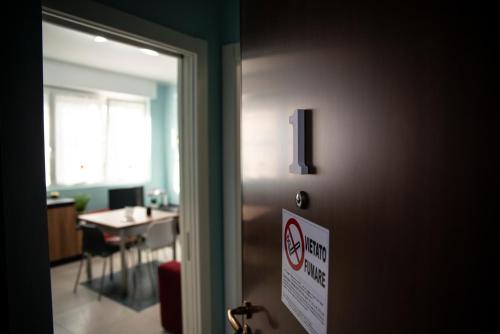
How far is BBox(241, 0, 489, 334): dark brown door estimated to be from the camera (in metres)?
0.36

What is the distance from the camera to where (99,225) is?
132 inches

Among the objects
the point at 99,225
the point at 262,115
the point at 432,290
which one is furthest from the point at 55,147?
the point at 432,290

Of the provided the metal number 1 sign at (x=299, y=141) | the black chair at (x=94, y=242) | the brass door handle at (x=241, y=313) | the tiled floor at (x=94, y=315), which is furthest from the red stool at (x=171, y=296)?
the metal number 1 sign at (x=299, y=141)

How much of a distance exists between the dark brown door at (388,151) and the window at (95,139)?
4.77 meters

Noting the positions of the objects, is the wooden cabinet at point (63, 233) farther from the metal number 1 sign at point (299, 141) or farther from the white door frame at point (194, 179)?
the metal number 1 sign at point (299, 141)

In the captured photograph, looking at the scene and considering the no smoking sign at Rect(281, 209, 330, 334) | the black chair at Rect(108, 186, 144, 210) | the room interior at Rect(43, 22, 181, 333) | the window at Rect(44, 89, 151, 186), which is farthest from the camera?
the window at Rect(44, 89, 151, 186)

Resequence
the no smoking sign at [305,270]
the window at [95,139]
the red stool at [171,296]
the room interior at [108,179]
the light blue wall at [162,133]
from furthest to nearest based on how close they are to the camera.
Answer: the light blue wall at [162,133] < the window at [95,139] < the room interior at [108,179] < the red stool at [171,296] < the no smoking sign at [305,270]

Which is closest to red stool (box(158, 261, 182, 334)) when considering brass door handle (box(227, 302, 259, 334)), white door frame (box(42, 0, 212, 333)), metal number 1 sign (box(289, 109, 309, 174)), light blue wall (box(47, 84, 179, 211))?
white door frame (box(42, 0, 212, 333))

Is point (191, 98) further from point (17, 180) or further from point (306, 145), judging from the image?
point (306, 145)

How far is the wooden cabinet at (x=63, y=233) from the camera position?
13.4 feet

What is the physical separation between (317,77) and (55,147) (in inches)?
194

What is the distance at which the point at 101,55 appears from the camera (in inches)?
153

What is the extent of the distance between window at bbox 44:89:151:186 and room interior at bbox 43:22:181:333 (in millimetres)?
15

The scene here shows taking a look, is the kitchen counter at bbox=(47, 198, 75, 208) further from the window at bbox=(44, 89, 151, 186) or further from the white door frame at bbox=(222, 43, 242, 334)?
the white door frame at bbox=(222, 43, 242, 334)
